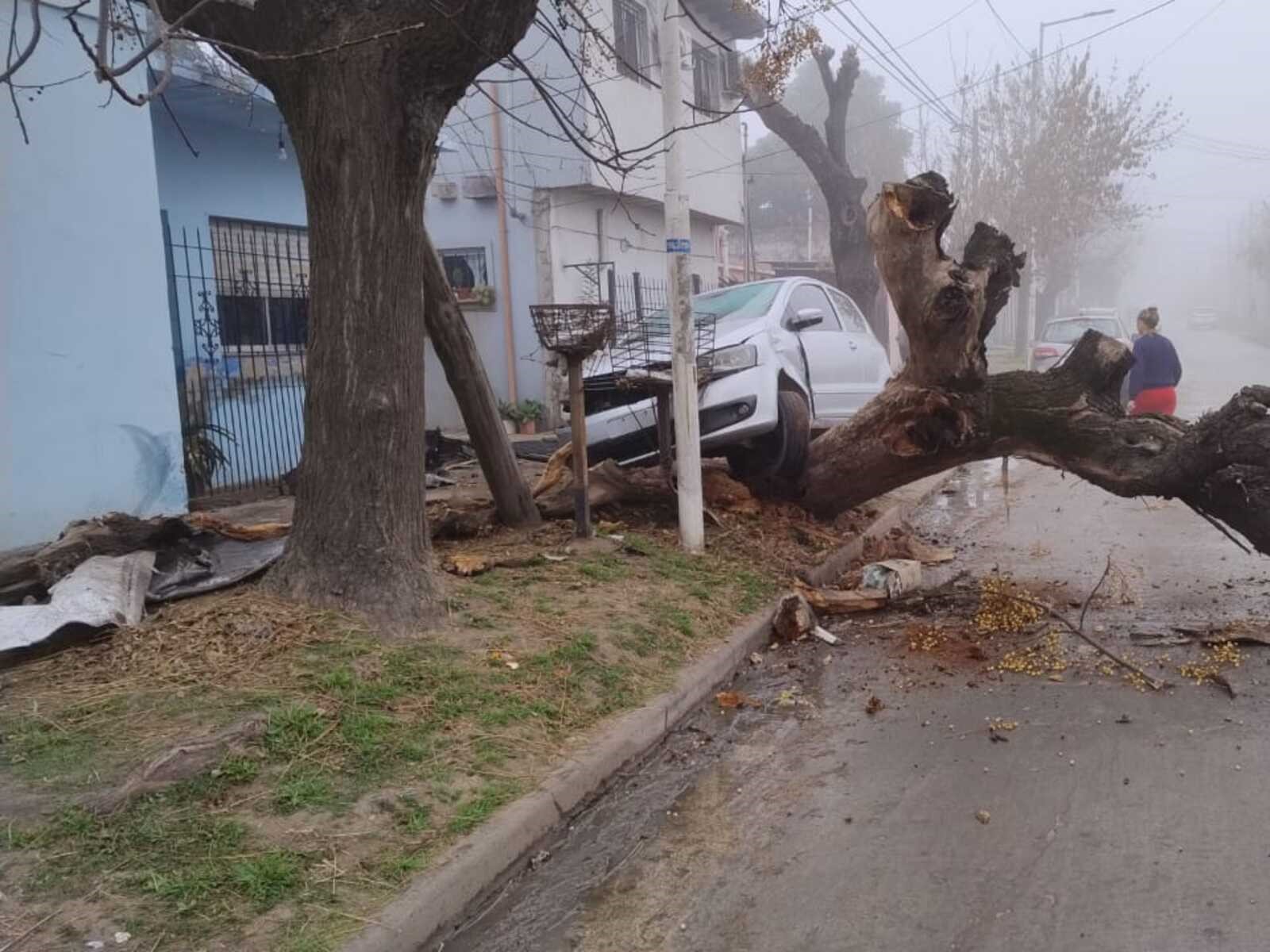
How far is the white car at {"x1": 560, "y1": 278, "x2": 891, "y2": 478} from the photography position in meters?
8.61

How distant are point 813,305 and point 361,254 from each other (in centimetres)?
590

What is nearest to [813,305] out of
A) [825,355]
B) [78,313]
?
[825,355]

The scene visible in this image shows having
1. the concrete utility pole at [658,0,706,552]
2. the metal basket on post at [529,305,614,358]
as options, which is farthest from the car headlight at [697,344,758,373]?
the metal basket on post at [529,305,614,358]

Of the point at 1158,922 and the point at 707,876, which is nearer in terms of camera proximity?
the point at 1158,922

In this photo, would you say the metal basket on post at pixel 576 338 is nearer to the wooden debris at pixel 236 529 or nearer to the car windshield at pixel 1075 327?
the wooden debris at pixel 236 529

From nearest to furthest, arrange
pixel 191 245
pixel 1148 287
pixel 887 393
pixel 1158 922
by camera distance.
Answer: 1. pixel 1158 922
2. pixel 887 393
3. pixel 191 245
4. pixel 1148 287

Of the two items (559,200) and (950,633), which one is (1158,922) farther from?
(559,200)

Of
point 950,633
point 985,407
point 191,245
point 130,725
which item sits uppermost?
point 191,245

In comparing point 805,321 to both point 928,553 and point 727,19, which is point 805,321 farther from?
point 727,19

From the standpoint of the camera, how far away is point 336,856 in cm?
377

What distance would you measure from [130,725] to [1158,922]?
380 cm

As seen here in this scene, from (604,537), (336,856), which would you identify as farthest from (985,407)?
(336,856)

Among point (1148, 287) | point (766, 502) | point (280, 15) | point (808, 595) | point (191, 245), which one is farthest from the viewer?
point (1148, 287)

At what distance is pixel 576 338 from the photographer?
7445mm
